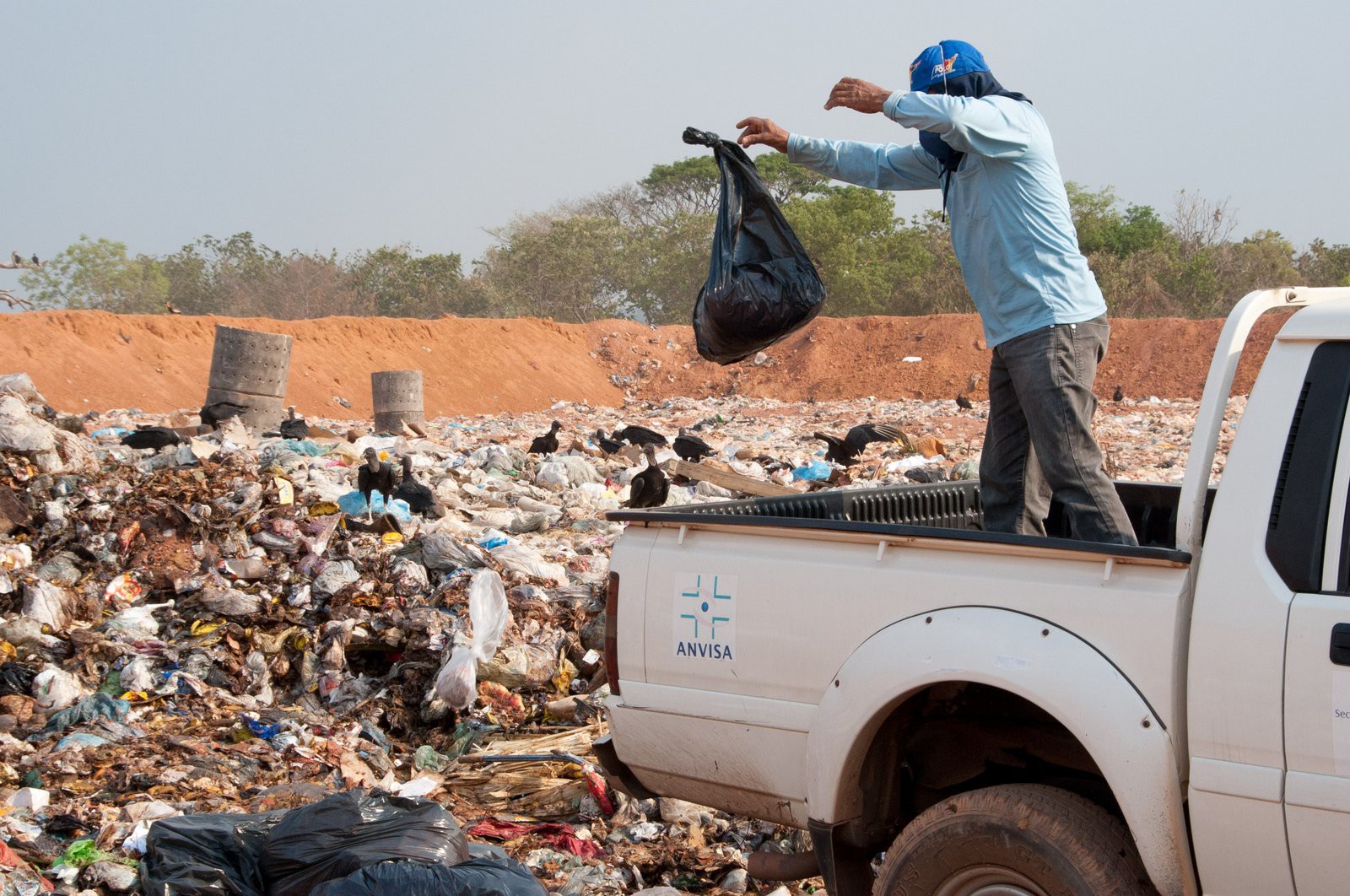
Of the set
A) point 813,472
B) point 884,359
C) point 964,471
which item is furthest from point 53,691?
point 884,359

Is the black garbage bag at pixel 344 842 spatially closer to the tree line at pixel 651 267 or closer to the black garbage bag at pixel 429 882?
the black garbage bag at pixel 429 882

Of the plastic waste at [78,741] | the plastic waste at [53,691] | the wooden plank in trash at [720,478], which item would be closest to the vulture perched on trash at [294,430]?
the wooden plank in trash at [720,478]

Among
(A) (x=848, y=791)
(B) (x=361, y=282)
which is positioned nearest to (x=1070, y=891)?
(A) (x=848, y=791)

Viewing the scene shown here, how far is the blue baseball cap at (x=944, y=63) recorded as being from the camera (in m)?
3.51

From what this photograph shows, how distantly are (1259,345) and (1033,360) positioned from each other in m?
23.7

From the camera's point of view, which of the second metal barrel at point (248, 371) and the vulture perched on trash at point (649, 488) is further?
the second metal barrel at point (248, 371)

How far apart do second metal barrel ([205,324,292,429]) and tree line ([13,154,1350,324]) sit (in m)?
23.5

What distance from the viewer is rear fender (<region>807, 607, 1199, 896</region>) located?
7.11 feet

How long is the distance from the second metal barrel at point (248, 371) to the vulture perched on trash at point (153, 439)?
288cm

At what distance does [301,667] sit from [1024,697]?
13.3 feet

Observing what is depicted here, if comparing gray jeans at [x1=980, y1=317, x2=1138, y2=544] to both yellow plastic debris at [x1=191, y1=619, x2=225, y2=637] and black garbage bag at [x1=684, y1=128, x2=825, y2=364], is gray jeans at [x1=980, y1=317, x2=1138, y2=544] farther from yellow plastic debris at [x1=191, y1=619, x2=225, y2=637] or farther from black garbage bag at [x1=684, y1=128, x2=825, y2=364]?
yellow plastic debris at [x1=191, y1=619, x2=225, y2=637]

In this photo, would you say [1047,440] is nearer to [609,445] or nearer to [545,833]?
[545,833]

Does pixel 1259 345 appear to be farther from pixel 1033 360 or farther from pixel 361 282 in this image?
pixel 361 282

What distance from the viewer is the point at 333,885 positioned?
104 inches
